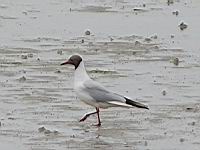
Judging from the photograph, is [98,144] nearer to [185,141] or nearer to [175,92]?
[185,141]

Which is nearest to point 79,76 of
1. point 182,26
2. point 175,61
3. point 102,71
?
point 102,71

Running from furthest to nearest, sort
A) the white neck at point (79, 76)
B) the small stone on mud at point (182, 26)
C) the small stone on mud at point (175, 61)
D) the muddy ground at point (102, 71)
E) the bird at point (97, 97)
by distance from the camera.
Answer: the small stone on mud at point (182, 26)
the small stone on mud at point (175, 61)
the white neck at point (79, 76)
the bird at point (97, 97)
the muddy ground at point (102, 71)

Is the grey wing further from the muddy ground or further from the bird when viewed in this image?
the muddy ground

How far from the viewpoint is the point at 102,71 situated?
16031 mm

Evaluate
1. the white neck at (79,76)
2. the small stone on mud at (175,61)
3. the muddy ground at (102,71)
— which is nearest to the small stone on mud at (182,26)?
the muddy ground at (102,71)

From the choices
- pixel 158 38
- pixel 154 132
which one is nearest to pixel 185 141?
pixel 154 132

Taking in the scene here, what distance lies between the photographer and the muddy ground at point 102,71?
12.1m

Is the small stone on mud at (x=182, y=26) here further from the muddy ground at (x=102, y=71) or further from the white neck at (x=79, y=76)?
the white neck at (x=79, y=76)

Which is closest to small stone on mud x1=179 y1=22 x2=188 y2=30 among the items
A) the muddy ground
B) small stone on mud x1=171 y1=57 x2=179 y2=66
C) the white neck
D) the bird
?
the muddy ground

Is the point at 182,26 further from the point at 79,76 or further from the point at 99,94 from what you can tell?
the point at 99,94

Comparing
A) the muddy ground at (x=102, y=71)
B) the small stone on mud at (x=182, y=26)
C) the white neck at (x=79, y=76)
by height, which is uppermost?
the white neck at (x=79, y=76)

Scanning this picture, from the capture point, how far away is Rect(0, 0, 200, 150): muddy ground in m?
12.1

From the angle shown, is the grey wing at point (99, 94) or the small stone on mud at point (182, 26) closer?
the grey wing at point (99, 94)

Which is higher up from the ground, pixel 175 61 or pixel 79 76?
pixel 79 76
